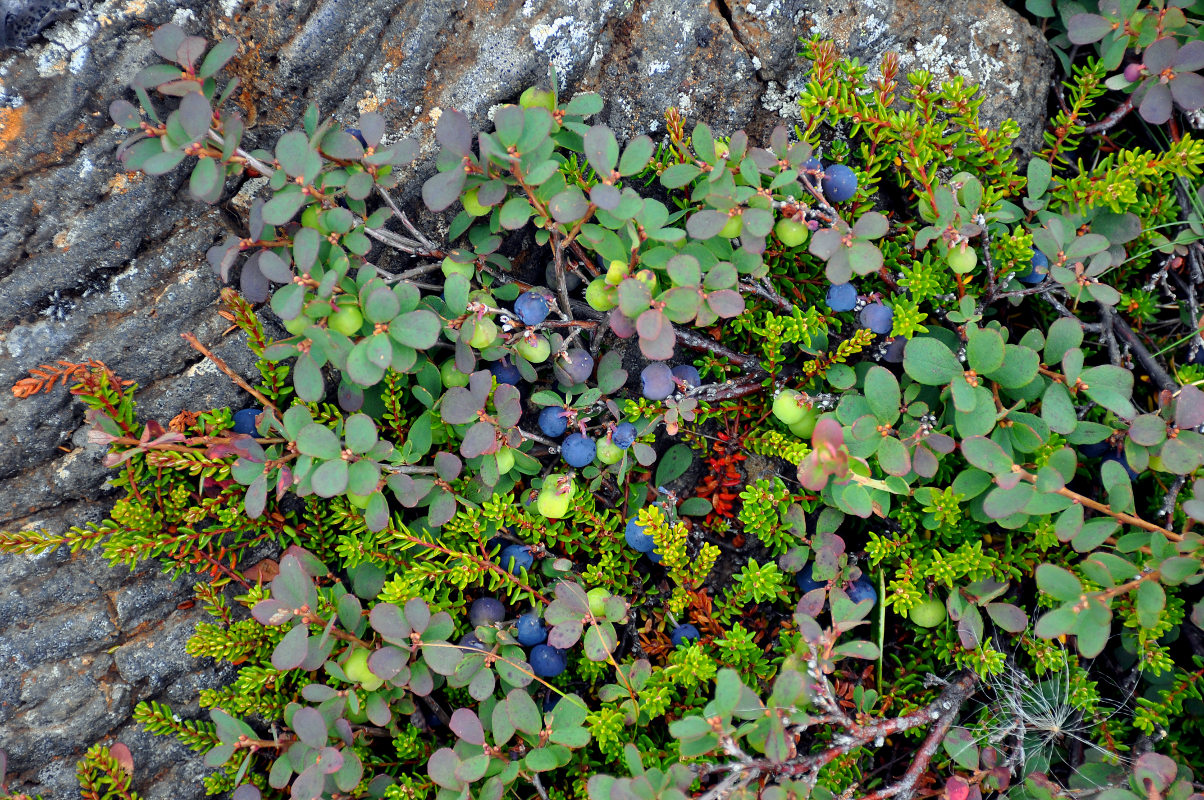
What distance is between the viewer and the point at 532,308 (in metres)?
2.10

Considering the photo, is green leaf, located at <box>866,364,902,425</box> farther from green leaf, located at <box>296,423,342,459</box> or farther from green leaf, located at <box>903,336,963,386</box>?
green leaf, located at <box>296,423,342,459</box>

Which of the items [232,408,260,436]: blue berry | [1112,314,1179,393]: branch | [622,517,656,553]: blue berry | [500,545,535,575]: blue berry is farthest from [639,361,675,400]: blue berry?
[1112,314,1179,393]: branch

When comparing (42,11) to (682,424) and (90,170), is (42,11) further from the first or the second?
(682,424)

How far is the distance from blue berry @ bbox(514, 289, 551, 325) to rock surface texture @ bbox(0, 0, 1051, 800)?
2.04 feet

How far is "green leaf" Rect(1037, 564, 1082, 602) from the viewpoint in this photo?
176cm

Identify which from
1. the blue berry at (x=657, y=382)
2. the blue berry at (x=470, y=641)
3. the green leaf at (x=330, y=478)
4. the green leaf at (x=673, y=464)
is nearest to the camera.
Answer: the green leaf at (x=330, y=478)

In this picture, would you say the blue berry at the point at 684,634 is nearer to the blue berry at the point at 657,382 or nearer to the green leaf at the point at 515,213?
the blue berry at the point at 657,382

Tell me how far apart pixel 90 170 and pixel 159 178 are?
17 centimetres

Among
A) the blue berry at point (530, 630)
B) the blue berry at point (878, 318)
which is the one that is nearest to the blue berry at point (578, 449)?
the blue berry at point (530, 630)

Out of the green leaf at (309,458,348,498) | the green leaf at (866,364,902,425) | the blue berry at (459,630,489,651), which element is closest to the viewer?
the green leaf at (309,458,348,498)

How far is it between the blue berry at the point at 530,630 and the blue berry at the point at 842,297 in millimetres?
1286

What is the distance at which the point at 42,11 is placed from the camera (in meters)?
1.91

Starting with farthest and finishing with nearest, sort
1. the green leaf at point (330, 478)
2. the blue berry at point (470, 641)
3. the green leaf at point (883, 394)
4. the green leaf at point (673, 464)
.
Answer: the green leaf at point (673, 464) → the blue berry at point (470, 641) → the green leaf at point (883, 394) → the green leaf at point (330, 478)

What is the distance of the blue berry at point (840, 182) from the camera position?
2.16 meters
